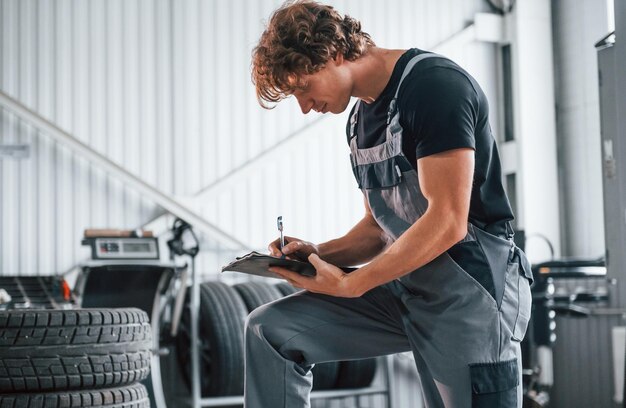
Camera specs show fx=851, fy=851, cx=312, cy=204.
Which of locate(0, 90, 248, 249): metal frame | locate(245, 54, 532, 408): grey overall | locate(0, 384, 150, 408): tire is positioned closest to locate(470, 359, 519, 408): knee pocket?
locate(245, 54, 532, 408): grey overall

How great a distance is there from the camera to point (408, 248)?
6.55 feet

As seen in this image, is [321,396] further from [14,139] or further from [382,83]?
[382,83]

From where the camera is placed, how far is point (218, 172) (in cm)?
603

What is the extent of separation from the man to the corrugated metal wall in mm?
3642

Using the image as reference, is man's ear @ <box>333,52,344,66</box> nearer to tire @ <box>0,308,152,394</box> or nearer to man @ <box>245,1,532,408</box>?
man @ <box>245,1,532,408</box>

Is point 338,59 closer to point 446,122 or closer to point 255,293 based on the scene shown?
point 446,122

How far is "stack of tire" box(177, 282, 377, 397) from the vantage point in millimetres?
5121

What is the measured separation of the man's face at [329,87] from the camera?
213 cm

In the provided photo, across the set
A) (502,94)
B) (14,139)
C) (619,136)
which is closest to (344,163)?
(502,94)

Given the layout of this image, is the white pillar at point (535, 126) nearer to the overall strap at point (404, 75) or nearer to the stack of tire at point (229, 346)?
the stack of tire at point (229, 346)

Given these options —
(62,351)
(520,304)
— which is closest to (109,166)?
(62,351)

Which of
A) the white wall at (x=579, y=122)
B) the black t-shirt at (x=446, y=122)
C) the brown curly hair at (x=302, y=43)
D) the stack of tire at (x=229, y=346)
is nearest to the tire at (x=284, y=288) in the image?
the stack of tire at (x=229, y=346)

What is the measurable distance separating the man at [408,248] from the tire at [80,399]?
0.75m

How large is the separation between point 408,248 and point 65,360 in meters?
1.31
